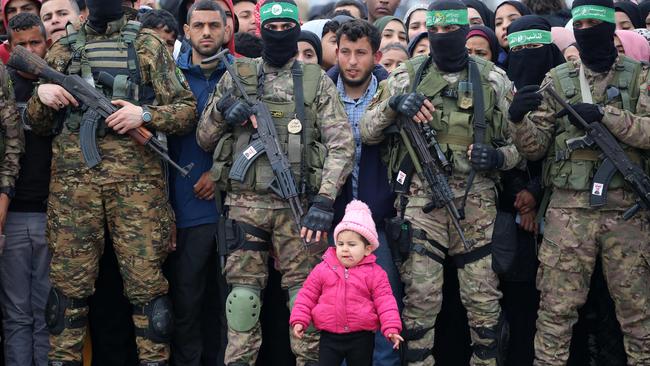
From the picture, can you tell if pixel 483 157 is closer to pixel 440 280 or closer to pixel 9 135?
pixel 440 280

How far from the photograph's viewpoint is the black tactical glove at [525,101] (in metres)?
6.12

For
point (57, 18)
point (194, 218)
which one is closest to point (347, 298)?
point (194, 218)

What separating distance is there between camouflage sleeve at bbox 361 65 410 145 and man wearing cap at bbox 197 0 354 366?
0.16 metres

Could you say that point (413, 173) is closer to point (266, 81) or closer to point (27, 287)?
point (266, 81)

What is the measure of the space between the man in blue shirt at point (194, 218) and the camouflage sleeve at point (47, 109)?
0.86m

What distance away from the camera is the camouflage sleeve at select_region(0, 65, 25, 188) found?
21.8 feet

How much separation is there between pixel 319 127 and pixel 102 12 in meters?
1.70

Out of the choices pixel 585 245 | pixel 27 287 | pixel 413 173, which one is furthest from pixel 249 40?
pixel 585 245

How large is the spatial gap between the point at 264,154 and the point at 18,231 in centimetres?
195

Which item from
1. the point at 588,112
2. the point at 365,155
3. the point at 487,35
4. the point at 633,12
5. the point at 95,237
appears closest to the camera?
the point at 588,112

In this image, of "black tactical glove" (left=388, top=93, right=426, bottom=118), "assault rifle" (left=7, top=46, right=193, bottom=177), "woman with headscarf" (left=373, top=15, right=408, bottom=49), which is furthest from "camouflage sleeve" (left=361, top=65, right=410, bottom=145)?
"woman with headscarf" (left=373, top=15, right=408, bottom=49)

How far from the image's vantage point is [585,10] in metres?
6.34

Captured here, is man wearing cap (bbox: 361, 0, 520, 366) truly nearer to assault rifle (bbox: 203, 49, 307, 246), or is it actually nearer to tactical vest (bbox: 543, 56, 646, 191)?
tactical vest (bbox: 543, 56, 646, 191)

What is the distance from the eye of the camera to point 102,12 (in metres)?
6.55
